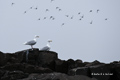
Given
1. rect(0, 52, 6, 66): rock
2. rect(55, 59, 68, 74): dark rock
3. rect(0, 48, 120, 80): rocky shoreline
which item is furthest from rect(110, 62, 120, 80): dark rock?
rect(0, 52, 6, 66): rock

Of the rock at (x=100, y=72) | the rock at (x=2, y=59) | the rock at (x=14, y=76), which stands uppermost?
the rock at (x=2, y=59)

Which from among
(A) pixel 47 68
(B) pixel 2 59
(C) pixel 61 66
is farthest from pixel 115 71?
(B) pixel 2 59

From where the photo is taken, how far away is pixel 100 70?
20.5 m

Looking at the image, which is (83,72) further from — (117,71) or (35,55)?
(35,55)

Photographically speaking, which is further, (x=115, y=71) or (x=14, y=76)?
(x=115, y=71)

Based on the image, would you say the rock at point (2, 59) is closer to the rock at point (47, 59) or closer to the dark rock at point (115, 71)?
the rock at point (47, 59)

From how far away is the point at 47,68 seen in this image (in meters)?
22.7

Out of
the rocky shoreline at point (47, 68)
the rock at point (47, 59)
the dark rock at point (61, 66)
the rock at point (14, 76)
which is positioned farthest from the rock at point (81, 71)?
the rock at point (47, 59)

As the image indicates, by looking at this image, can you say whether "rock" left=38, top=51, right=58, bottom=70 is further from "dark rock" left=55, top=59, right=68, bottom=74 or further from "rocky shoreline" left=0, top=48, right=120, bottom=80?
"dark rock" left=55, top=59, right=68, bottom=74

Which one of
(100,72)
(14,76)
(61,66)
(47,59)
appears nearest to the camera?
(14,76)

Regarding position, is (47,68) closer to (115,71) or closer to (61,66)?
(61,66)

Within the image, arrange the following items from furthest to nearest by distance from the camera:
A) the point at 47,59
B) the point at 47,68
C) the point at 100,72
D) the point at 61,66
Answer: the point at 47,59 → the point at 61,66 → the point at 47,68 → the point at 100,72

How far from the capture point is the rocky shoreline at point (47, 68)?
16.6 metres

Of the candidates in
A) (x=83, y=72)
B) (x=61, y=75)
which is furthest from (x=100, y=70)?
(x=61, y=75)
